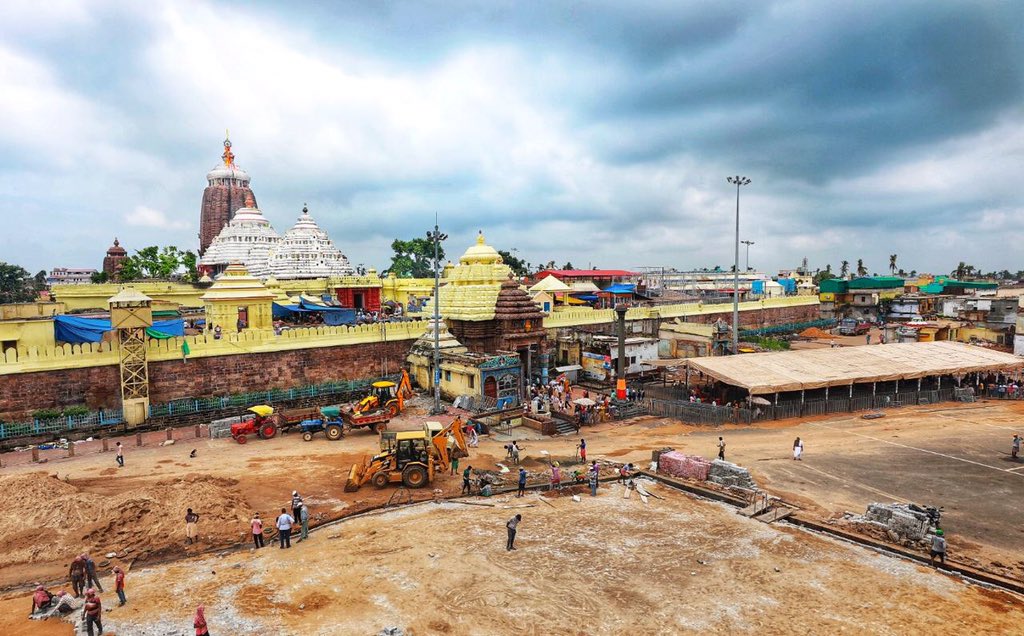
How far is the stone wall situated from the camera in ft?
79.9

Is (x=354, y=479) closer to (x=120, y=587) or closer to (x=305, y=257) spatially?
(x=120, y=587)

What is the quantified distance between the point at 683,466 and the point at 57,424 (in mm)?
23941

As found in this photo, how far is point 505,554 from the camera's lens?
46.4 feet

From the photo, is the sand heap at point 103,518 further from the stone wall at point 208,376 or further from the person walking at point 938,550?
the person walking at point 938,550

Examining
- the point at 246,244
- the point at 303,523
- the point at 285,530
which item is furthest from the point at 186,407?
the point at 246,244

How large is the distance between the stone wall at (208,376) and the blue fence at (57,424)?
780 millimetres

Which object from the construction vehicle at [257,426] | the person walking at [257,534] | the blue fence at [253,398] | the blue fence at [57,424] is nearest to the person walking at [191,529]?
the person walking at [257,534]

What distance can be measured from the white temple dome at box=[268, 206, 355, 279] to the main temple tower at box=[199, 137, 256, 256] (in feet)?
40.4

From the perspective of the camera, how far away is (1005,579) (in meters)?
12.8

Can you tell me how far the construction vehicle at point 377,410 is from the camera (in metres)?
25.1

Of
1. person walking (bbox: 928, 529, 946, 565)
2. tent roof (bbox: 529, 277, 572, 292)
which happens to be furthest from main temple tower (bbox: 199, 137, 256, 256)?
person walking (bbox: 928, 529, 946, 565)

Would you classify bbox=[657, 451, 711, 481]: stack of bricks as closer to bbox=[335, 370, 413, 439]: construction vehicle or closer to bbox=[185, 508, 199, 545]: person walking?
bbox=[335, 370, 413, 439]: construction vehicle

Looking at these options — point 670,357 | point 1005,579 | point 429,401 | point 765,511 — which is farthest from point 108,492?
point 670,357

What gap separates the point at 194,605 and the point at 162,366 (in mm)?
17910
